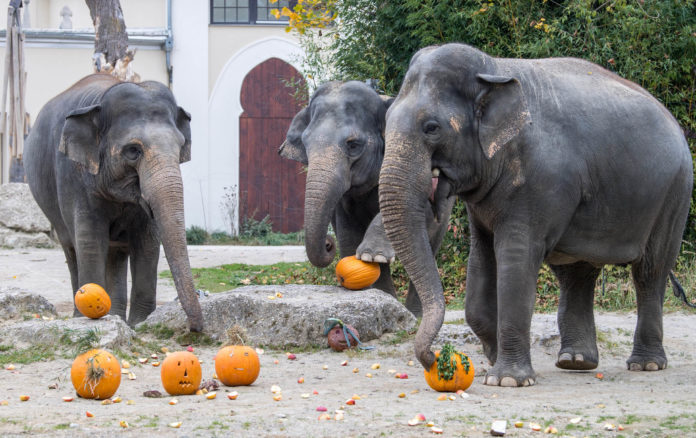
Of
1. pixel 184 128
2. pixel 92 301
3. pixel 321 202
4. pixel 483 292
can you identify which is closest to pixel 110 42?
pixel 184 128

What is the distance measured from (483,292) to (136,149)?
9.31 feet

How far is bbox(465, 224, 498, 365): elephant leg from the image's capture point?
6.50 m

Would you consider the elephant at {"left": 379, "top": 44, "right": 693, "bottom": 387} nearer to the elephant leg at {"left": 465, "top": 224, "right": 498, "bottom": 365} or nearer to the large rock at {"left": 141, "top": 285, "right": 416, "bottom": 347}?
the elephant leg at {"left": 465, "top": 224, "right": 498, "bottom": 365}

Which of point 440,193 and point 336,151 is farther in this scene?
point 336,151

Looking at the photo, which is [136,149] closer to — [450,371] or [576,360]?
[450,371]

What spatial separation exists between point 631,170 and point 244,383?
2827 mm

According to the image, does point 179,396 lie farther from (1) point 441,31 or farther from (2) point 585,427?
(1) point 441,31

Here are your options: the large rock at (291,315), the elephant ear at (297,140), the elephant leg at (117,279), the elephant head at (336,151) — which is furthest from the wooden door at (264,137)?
the large rock at (291,315)

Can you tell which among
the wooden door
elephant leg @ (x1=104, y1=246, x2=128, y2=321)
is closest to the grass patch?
elephant leg @ (x1=104, y1=246, x2=128, y2=321)

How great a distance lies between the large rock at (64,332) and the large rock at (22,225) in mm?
10588

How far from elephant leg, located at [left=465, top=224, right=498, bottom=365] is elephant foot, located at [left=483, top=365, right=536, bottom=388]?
580 millimetres

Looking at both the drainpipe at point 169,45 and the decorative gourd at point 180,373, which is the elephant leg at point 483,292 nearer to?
the decorative gourd at point 180,373

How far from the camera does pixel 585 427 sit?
185 inches

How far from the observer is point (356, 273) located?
7957mm
